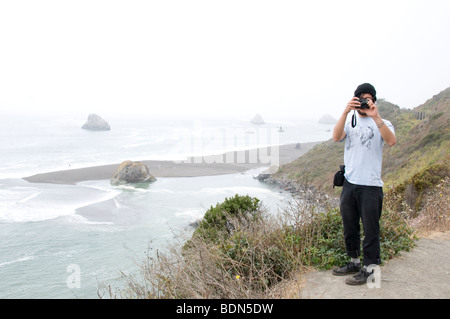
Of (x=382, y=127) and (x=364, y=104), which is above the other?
(x=364, y=104)

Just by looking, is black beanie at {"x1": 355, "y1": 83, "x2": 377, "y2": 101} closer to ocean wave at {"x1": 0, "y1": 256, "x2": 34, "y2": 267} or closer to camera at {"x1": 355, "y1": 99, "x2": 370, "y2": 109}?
camera at {"x1": 355, "y1": 99, "x2": 370, "y2": 109}

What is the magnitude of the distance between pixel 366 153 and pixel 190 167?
145ft

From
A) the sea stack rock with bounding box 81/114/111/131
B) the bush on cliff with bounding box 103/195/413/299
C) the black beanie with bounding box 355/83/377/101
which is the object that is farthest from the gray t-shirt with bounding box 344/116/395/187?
the sea stack rock with bounding box 81/114/111/131

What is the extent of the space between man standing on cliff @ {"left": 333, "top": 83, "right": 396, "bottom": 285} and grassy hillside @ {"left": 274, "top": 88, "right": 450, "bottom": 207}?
158 inches

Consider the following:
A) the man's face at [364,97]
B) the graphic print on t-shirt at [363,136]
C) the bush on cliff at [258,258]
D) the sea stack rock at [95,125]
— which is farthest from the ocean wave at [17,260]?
the sea stack rock at [95,125]

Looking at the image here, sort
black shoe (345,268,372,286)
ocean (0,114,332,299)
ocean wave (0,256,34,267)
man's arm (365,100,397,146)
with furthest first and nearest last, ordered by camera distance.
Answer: ocean wave (0,256,34,267), ocean (0,114,332,299), black shoe (345,268,372,286), man's arm (365,100,397,146)

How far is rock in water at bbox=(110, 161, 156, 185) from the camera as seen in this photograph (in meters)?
37.5

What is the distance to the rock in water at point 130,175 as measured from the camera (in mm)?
37531

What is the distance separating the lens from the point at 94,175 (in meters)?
41.0

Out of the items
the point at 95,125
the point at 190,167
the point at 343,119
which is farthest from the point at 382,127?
the point at 95,125

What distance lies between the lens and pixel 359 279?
3818 mm

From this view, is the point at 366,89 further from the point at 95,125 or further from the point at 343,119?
the point at 95,125
